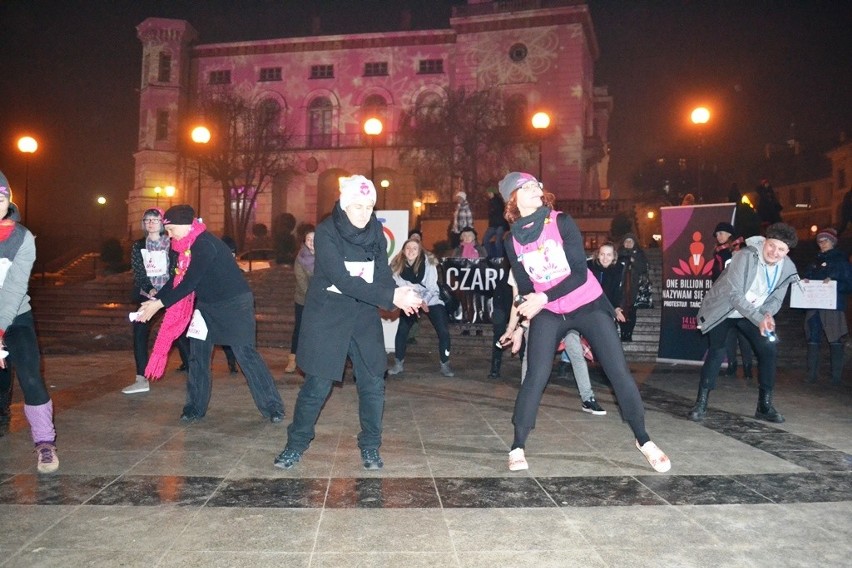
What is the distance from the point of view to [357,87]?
151 feet

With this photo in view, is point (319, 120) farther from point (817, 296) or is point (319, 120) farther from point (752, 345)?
point (752, 345)

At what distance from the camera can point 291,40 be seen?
46.7 m

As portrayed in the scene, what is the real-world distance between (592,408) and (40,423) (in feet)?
16.1

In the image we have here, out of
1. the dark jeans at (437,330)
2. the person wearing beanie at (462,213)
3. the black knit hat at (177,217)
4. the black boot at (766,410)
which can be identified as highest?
the person wearing beanie at (462,213)

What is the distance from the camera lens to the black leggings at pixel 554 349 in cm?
457

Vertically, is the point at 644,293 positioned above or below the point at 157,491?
above

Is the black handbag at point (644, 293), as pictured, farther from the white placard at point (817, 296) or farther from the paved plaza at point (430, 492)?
the paved plaza at point (430, 492)

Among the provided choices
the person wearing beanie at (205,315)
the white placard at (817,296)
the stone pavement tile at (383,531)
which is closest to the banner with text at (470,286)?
the white placard at (817,296)

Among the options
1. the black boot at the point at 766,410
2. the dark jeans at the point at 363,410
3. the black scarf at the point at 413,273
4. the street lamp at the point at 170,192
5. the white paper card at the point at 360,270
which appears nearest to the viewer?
the white paper card at the point at 360,270

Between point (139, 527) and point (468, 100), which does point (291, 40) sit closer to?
point (468, 100)

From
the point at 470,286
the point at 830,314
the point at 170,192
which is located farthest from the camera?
the point at 170,192

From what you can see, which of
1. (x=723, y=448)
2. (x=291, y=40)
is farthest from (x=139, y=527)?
(x=291, y=40)

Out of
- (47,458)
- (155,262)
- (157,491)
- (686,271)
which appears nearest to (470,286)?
(686,271)

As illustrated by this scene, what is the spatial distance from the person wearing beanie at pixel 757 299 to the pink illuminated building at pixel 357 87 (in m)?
35.1
